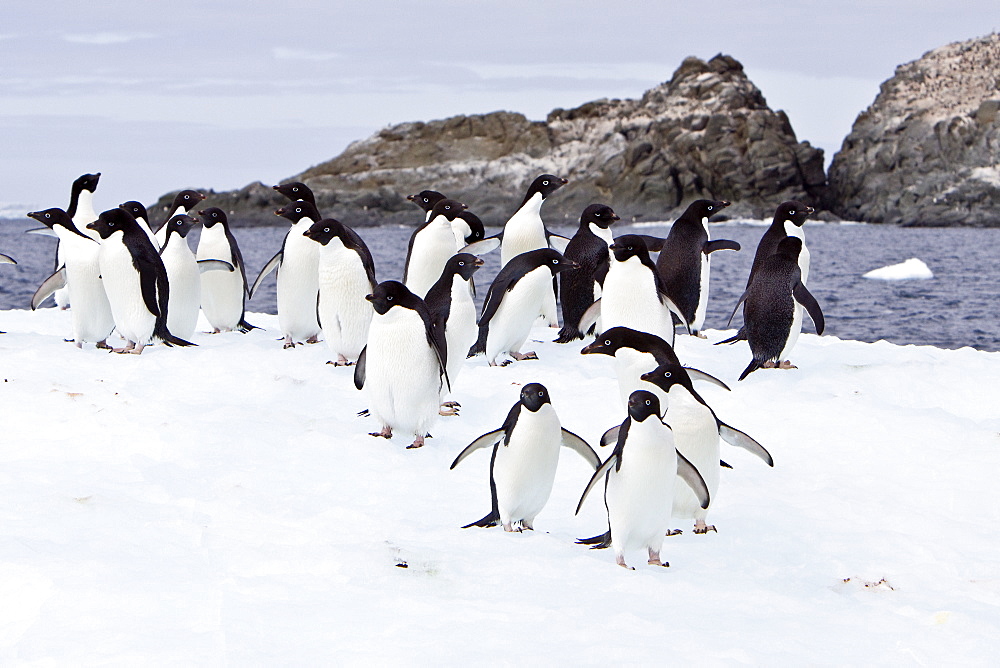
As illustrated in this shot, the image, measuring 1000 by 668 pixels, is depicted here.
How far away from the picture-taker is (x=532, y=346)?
313 inches

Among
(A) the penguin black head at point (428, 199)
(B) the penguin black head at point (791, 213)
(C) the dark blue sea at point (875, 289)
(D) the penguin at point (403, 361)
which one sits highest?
(A) the penguin black head at point (428, 199)

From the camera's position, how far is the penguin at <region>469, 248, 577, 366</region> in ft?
22.7

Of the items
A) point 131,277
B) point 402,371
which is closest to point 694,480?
point 402,371

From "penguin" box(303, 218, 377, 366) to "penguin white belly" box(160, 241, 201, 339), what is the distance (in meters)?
1.40

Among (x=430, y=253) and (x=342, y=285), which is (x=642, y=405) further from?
(x=430, y=253)

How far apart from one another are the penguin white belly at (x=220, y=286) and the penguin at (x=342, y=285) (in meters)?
1.66

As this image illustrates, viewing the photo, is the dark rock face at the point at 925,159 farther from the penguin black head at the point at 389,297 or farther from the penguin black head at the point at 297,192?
the penguin black head at the point at 389,297

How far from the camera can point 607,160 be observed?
90938 millimetres

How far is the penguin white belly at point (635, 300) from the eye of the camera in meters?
6.55

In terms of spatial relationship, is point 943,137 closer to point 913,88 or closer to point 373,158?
point 913,88

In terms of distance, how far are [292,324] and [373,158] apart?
4528 inches

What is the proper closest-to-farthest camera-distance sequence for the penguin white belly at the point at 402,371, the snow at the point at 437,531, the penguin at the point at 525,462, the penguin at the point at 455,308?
the snow at the point at 437,531 < the penguin at the point at 525,462 < the penguin white belly at the point at 402,371 < the penguin at the point at 455,308

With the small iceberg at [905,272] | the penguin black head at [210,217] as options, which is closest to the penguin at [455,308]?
the penguin black head at [210,217]

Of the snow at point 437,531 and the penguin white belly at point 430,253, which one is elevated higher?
the penguin white belly at point 430,253
